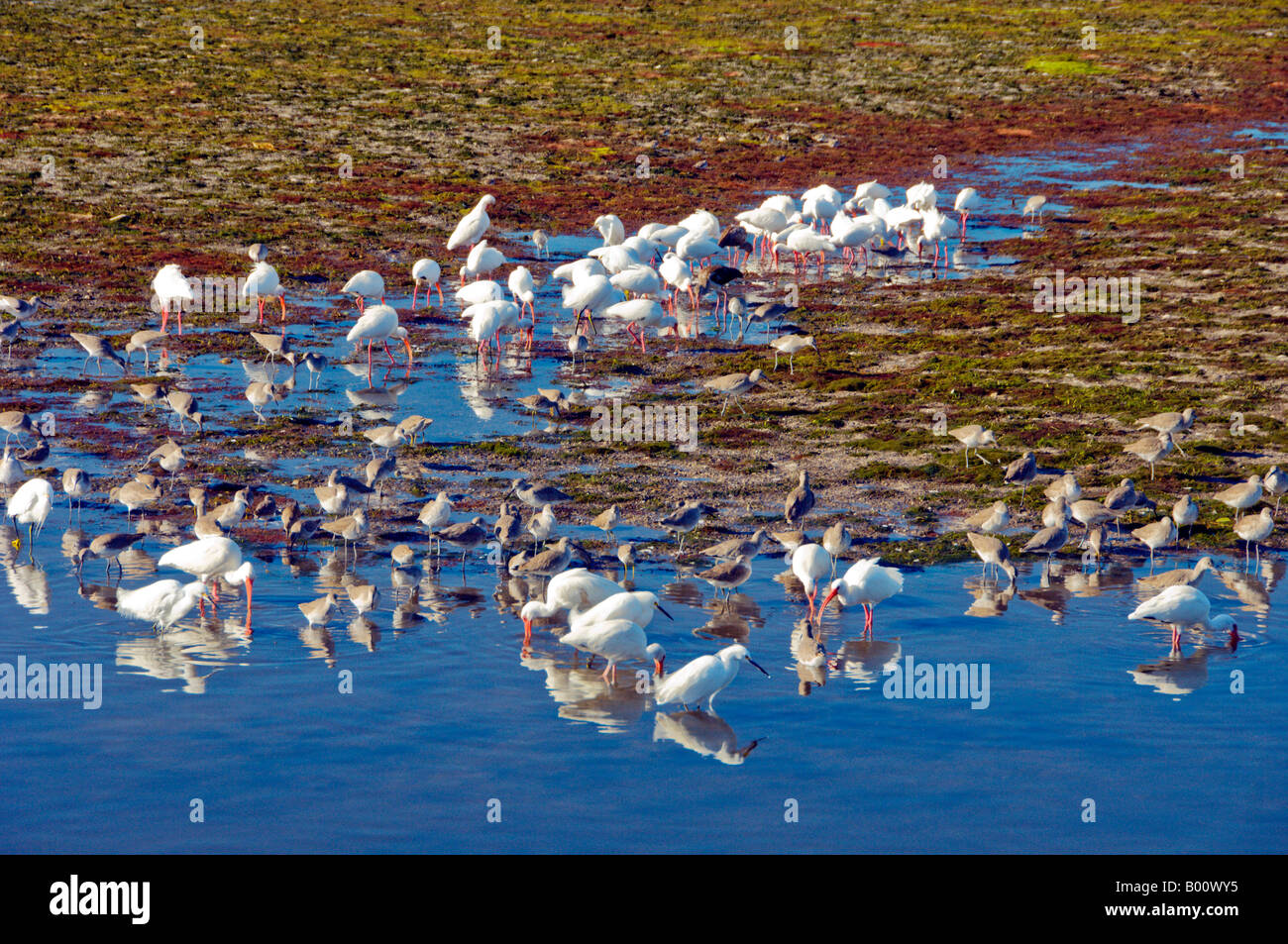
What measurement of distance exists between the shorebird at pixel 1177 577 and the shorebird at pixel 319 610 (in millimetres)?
6869

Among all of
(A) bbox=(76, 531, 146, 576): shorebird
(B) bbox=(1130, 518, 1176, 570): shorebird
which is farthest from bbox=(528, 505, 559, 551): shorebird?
(B) bbox=(1130, 518, 1176, 570): shorebird

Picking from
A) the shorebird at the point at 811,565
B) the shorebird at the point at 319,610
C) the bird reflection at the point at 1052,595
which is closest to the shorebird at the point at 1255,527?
the bird reflection at the point at 1052,595

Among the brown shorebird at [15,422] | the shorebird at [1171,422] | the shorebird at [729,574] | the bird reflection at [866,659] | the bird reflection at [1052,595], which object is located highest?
the brown shorebird at [15,422]

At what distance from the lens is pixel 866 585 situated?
11.9 m

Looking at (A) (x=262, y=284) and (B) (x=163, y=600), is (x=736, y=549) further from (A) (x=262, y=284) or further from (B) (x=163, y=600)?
(A) (x=262, y=284)

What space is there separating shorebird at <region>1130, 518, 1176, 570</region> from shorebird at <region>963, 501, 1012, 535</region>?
120 cm

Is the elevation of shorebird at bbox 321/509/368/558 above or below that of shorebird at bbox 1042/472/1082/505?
below

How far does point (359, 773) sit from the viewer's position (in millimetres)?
9750

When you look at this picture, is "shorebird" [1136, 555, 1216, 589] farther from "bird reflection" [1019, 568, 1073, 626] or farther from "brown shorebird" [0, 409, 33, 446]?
"brown shorebird" [0, 409, 33, 446]

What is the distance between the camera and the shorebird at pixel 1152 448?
50.3ft

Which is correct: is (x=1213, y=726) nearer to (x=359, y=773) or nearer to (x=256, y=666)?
(x=359, y=773)

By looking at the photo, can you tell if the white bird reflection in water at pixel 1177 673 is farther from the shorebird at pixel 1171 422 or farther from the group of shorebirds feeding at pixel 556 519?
the shorebird at pixel 1171 422

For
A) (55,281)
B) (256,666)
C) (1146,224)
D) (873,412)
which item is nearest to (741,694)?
Result: (256,666)

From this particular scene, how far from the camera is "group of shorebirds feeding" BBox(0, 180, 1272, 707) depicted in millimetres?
11680
